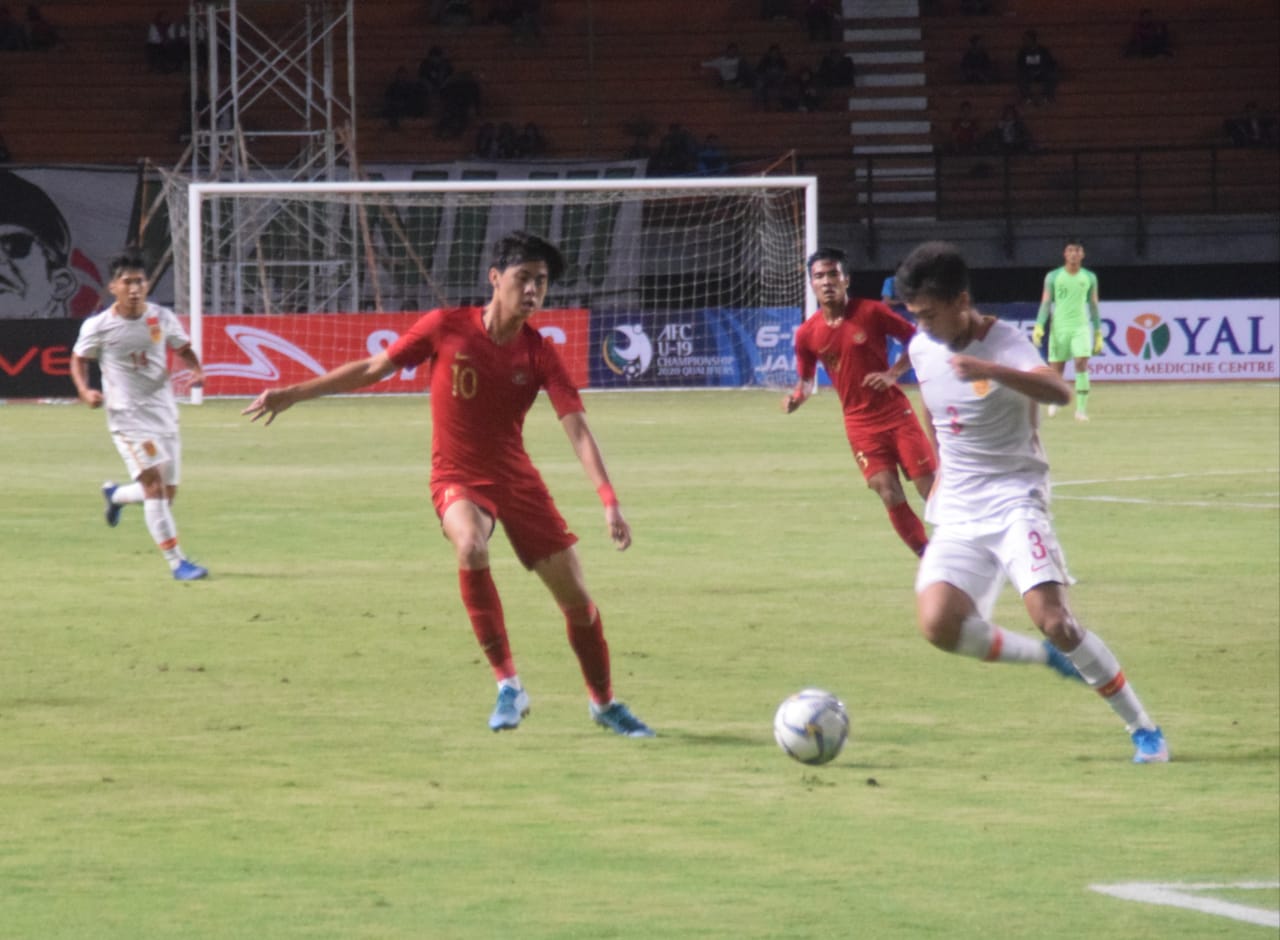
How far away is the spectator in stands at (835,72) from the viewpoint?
141ft

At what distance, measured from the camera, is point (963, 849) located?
22.0 feet

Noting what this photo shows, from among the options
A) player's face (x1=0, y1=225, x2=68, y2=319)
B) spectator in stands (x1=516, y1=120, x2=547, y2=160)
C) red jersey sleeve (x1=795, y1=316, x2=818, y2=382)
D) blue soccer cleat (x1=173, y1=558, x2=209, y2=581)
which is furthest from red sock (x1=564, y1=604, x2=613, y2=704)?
spectator in stands (x1=516, y1=120, x2=547, y2=160)

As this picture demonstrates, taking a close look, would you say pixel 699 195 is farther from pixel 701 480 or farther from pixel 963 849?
pixel 963 849

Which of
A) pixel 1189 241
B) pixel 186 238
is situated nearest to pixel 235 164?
pixel 186 238

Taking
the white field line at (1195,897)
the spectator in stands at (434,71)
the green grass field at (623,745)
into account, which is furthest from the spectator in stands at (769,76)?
the white field line at (1195,897)

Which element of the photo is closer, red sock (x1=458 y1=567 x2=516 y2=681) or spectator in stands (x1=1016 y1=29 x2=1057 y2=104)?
red sock (x1=458 y1=567 x2=516 y2=681)

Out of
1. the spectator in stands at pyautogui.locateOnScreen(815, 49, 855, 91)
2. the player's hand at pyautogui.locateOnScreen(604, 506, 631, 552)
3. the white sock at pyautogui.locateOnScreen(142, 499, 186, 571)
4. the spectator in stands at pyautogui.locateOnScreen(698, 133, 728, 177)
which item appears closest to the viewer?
the player's hand at pyautogui.locateOnScreen(604, 506, 631, 552)

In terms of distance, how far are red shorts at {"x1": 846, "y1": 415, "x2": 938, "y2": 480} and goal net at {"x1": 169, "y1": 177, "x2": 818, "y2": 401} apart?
19.2 meters

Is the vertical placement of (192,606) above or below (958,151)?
below

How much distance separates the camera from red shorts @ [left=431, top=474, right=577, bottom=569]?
8750 millimetres

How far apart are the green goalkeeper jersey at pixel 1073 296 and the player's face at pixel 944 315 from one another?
2103 cm

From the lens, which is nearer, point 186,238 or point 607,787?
point 607,787

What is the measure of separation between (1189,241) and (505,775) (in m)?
33.5

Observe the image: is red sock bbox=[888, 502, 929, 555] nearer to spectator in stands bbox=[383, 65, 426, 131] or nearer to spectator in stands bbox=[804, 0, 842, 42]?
spectator in stands bbox=[383, 65, 426, 131]
